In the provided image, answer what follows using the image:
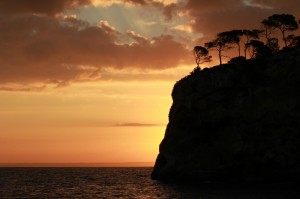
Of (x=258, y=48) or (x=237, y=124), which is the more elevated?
(x=258, y=48)

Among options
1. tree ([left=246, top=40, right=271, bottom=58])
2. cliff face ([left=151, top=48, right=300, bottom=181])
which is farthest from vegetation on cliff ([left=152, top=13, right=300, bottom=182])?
tree ([left=246, top=40, right=271, bottom=58])

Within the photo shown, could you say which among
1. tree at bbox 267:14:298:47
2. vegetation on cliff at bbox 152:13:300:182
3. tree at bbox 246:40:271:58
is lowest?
vegetation on cliff at bbox 152:13:300:182

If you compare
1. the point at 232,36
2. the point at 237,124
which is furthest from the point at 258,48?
the point at 237,124

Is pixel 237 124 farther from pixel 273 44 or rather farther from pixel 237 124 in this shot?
pixel 273 44

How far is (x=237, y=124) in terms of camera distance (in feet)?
287

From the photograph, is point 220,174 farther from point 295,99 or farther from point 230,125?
point 295,99

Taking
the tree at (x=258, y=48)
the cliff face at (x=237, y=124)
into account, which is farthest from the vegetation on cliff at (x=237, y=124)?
the tree at (x=258, y=48)

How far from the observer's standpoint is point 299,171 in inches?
3182

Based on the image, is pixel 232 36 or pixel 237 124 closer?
pixel 237 124

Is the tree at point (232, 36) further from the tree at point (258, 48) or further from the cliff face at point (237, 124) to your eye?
the cliff face at point (237, 124)

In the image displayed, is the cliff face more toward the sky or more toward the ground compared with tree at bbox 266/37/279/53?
more toward the ground

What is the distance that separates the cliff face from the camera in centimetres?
8312

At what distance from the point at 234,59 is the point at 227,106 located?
68.9 ft

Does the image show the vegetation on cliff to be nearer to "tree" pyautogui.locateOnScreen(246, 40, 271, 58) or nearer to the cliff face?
the cliff face
